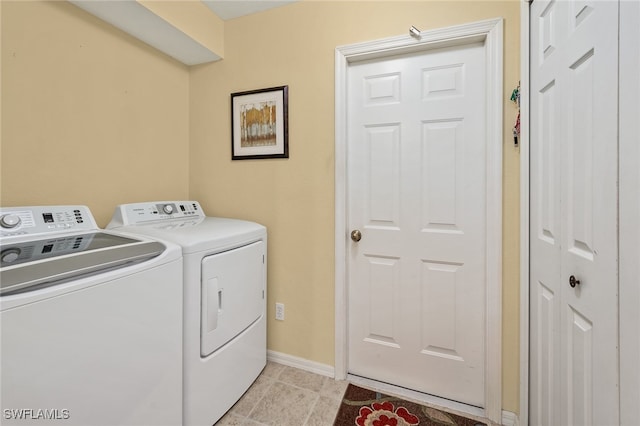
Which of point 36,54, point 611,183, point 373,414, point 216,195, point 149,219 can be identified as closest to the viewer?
point 611,183

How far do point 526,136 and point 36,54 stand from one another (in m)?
2.38

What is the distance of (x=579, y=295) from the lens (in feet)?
2.80

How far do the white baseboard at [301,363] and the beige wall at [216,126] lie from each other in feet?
0.12

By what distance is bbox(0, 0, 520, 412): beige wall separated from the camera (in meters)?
1.35

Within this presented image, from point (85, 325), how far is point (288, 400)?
1.19 m

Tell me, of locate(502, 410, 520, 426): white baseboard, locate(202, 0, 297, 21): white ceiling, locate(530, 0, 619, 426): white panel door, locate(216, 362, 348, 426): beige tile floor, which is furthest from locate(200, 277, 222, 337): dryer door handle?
locate(202, 0, 297, 21): white ceiling

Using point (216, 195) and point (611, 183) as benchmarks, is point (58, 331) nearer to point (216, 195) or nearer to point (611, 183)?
point (216, 195)

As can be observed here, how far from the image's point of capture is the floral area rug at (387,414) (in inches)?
56.6

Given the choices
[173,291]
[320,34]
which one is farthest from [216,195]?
[320,34]

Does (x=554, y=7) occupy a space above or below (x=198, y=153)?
above

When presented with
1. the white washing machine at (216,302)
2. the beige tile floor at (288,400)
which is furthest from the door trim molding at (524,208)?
the white washing machine at (216,302)

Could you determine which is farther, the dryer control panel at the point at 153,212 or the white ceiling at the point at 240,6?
the white ceiling at the point at 240,6

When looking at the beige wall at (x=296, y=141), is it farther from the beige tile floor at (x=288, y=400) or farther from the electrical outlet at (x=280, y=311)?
the beige tile floor at (x=288, y=400)

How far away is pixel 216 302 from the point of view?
4.39 feet
